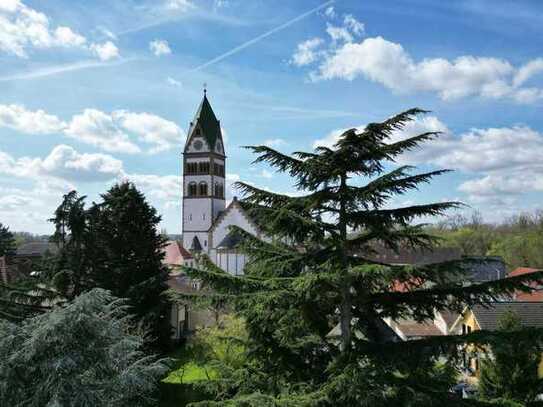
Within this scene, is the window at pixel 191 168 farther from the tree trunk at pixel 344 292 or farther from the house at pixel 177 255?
the tree trunk at pixel 344 292

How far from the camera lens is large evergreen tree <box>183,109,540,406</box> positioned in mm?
8688

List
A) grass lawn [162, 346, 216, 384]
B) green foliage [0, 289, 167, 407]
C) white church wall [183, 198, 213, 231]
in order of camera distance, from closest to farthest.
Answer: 1. green foliage [0, 289, 167, 407]
2. grass lawn [162, 346, 216, 384]
3. white church wall [183, 198, 213, 231]

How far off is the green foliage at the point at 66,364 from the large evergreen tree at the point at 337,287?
4.43 meters

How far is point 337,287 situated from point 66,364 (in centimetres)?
719

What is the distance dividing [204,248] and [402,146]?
5482 centimetres

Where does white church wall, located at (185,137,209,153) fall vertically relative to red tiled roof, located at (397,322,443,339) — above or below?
above

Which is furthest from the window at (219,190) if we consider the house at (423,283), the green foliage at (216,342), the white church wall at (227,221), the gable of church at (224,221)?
the green foliage at (216,342)

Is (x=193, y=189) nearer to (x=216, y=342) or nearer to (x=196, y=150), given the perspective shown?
(x=196, y=150)

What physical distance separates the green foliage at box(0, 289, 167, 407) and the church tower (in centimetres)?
4955

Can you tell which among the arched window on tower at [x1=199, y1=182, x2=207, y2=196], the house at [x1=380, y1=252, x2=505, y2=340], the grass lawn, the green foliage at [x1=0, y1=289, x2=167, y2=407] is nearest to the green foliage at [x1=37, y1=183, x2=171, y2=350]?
the grass lawn

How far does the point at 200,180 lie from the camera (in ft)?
214

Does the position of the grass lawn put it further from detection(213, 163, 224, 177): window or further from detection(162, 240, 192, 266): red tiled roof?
detection(213, 163, 224, 177): window

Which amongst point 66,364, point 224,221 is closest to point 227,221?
point 224,221

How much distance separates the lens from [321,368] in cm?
1017
